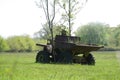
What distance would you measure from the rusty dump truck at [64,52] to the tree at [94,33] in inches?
3218

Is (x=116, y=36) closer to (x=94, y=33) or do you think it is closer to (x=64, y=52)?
(x=94, y=33)

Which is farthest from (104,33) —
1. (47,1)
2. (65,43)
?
(65,43)

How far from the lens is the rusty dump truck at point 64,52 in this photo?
23859mm

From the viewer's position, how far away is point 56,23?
39844 mm

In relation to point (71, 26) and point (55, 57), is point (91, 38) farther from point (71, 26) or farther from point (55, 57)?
point (55, 57)

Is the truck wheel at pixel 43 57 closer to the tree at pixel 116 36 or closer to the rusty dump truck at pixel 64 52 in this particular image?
the rusty dump truck at pixel 64 52

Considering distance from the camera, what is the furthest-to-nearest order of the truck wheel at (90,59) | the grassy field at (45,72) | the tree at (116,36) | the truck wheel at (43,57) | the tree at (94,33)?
the tree at (116,36) < the tree at (94,33) < the truck wheel at (90,59) < the truck wheel at (43,57) < the grassy field at (45,72)

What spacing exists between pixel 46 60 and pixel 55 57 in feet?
2.05

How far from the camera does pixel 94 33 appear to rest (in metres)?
115

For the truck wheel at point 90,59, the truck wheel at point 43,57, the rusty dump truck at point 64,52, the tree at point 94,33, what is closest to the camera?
the rusty dump truck at point 64,52

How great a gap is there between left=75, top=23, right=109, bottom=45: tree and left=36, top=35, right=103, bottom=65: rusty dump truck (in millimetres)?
81746

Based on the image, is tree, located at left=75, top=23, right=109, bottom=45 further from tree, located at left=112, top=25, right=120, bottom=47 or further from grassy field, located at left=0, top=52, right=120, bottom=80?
grassy field, located at left=0, top=52, right=120, bottom=80

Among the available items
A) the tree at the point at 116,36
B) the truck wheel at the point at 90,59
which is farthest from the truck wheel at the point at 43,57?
the tree at the point at 116,36

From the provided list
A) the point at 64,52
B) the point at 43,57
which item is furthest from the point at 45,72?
the point at 43,57
